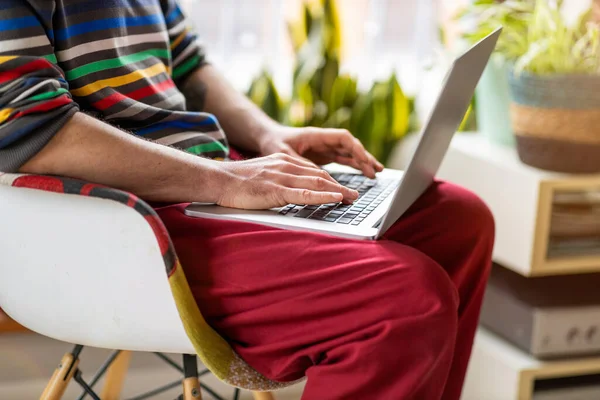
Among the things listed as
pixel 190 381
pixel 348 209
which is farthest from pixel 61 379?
pixel 348 209

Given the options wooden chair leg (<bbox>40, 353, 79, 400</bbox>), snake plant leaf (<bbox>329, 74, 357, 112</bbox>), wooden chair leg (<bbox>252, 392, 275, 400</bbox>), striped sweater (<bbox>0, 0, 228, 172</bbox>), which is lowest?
wooden chair leg (<bbox>252, 392, 275, 400</bbox>)

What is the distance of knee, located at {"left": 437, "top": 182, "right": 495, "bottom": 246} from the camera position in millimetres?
1138

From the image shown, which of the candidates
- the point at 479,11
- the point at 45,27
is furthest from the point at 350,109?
the point at 45,27

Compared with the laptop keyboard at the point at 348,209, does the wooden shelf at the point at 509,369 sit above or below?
below

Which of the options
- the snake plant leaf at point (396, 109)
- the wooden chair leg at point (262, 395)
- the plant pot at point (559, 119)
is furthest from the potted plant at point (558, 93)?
the wooden chair leg at point (262, 395)

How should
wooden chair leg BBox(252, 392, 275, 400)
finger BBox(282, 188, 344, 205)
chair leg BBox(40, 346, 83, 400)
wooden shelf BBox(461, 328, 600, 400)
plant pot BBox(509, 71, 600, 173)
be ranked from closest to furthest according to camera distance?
finger BBox(282, 188, 344, 205)
chair leg BBox(40, 346, 83, 400)
wooden chair leg BBox(252, 392, 275, 400)
plant pot BBox(509, 71, 600, 173)
wooden shelf BBox(461, 328, 600, 400)

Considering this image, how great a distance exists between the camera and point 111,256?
0.93m

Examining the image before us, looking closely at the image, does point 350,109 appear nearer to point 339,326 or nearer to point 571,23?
point 571,23

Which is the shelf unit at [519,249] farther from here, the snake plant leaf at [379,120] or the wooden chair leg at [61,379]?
the wooden chair leg at [61,379]

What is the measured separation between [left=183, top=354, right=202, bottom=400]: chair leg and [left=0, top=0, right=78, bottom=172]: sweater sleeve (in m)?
0.34

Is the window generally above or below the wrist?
below

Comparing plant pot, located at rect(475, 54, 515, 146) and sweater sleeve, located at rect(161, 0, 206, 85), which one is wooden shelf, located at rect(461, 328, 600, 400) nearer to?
plant pot, located at rect(475, 54, 515, 146)

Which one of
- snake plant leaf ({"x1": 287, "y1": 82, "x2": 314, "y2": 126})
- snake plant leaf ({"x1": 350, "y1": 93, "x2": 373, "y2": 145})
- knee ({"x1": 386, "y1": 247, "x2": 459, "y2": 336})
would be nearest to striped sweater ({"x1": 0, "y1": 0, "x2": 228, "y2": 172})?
knee ({"x1": 386, "y1": 247, "x2": 459, "y2": 336})

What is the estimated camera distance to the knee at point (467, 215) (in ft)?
3.73
